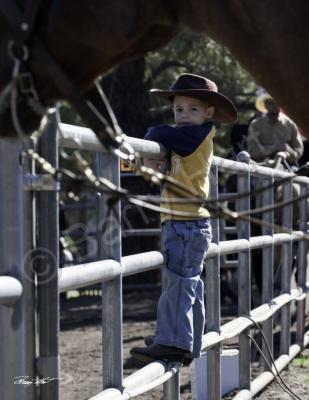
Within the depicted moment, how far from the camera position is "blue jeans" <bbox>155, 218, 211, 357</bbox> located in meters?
3.98

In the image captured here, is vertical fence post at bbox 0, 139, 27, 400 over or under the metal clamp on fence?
under

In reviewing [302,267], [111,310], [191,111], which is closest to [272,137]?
[302,267]

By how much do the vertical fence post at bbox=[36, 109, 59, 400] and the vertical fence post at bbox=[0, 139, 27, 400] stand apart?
10 centimetres

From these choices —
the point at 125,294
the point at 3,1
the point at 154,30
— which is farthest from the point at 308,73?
the point at 125,294

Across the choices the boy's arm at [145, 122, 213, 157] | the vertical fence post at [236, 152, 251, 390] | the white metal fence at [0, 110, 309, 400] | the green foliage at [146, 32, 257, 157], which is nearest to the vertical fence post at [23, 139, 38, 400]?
the white metal fence at [0, 110, 309, 400]

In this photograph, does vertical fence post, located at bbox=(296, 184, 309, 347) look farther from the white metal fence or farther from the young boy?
the white metal fence

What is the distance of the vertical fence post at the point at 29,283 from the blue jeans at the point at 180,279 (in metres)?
1.21

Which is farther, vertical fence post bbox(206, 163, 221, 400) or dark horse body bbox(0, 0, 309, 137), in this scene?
vertical fence post bbox(206, 163, 221, 400)

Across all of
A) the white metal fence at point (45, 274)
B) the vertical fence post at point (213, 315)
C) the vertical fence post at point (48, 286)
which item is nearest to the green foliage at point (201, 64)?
the vertical fence post at point (213, 315)

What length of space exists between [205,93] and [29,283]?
163cm

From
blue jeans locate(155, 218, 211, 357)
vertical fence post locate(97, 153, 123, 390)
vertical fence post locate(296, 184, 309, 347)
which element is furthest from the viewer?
vertical fence post locate(296, 184, 309, 347)

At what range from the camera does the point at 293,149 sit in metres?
9.88

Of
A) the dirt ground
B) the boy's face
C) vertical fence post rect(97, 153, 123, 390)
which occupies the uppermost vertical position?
the boy's face

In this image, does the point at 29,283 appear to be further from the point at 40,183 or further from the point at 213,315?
the point at 213,315
